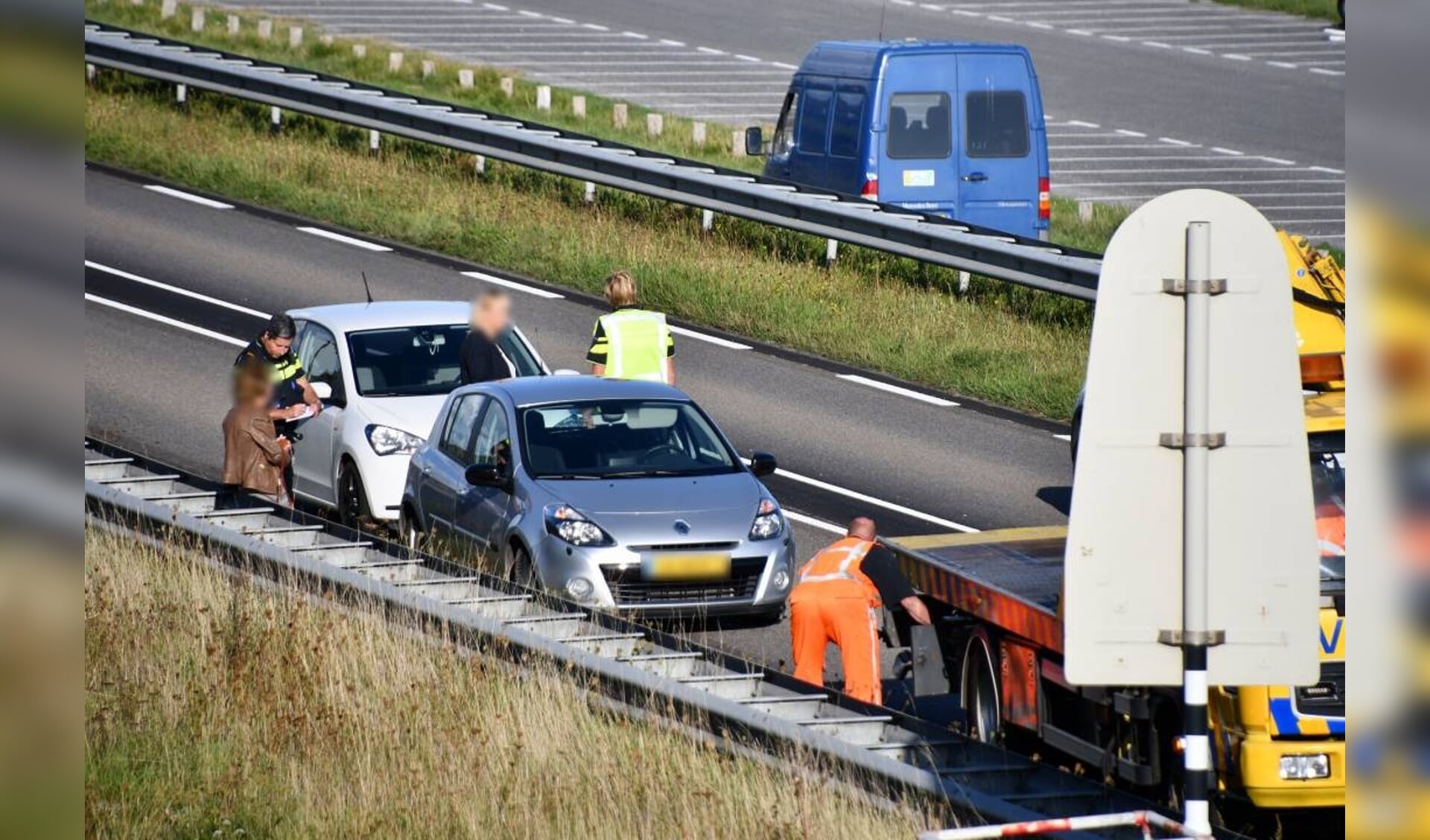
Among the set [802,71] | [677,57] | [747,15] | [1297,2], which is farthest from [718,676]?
[1297,2]

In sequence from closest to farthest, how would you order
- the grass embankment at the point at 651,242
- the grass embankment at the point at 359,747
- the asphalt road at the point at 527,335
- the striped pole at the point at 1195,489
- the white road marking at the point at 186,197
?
the striped pole at the point at 1195,489, the grass embankment at the point at 359,747, the asphalt road at the point at 527,335, the grass embankment at the point at 651,242, the white road marking at the point at 186,197

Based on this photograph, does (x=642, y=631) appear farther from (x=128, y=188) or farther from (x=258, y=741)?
(x=128, y=188)

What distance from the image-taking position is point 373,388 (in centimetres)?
1559

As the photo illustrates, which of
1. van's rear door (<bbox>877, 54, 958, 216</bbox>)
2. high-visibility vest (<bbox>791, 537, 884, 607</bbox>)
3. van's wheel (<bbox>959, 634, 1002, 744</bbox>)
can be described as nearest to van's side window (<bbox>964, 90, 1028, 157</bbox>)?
van's rear door (<bbox>877, 54, 958, 216</bbox>)

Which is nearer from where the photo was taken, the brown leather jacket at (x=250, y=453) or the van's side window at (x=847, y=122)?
the brown leather jacket at (x=250, y=453)

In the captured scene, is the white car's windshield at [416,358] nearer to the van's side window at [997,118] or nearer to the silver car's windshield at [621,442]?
the silver car's windshield at [621,442]

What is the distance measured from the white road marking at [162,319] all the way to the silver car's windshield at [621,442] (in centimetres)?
752

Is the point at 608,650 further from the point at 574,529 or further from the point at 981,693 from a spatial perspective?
the point at 574,529

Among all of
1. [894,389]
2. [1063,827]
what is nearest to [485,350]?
[894,389]

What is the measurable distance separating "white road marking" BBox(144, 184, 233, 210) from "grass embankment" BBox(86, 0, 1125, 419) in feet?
1.40

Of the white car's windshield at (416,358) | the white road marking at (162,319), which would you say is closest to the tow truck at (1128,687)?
the white car's windshield at (416,358)

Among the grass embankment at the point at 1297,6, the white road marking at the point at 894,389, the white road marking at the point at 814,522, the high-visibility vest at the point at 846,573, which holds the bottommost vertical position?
the white road marking at the point at 814,522

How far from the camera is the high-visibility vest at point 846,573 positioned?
10.7 meters

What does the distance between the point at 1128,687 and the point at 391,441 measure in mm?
8580
